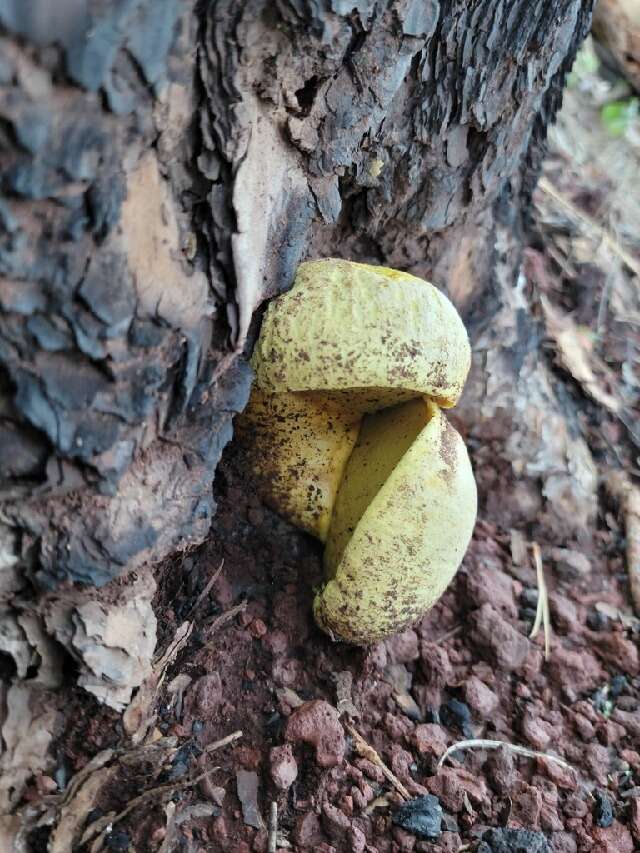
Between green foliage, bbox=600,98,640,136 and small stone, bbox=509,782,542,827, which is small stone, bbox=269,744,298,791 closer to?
small stone, bbox=509,782,542,827

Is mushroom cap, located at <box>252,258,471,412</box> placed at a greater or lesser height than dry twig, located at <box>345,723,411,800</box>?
greater

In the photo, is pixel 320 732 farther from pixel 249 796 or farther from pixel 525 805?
pixel 525 805

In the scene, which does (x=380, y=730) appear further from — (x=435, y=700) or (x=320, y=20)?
(x=320, y=20)

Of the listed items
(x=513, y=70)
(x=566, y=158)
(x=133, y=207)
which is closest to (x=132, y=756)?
(x=133, y=207)

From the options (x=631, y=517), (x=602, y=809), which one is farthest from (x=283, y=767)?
(x=631, y=517)

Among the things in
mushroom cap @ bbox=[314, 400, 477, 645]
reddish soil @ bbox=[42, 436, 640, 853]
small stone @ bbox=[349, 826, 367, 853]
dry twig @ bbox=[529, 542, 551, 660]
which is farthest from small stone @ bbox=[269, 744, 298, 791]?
dry twig @ bbox=[529, 542, 551, 660]

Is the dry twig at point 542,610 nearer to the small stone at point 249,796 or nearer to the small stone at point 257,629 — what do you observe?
the small stone at point 257,629
